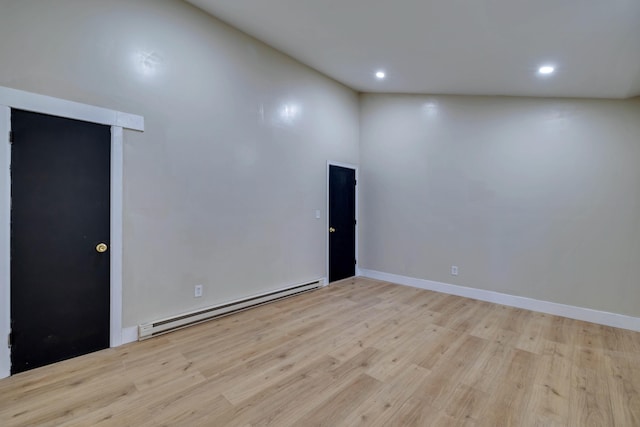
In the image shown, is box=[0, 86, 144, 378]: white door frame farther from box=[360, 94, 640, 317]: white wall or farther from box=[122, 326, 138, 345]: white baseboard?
box=[360, 94, 640, 317]: white wall

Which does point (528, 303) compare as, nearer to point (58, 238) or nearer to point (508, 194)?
point (508, 194)

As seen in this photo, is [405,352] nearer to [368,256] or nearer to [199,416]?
[199,416]

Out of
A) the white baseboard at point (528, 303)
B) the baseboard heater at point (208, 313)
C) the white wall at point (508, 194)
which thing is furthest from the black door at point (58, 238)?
the white baseboard at point (528, 303)

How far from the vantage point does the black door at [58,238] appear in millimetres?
2273

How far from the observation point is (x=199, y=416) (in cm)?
184

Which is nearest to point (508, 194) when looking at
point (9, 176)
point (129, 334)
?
point (129, 334)

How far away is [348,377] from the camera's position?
7.50 feet

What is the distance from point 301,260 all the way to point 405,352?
2.16 meters

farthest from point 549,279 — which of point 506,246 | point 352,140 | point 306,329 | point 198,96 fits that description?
point 198,96

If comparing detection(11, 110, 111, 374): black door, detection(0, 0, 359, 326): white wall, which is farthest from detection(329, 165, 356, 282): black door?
detection(11, 110, 111, 374): black door

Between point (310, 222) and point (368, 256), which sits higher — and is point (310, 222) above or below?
above

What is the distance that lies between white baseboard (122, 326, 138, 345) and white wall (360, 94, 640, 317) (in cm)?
378

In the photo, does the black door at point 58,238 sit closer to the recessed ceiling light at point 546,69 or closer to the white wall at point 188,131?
the white wall at point 188,131

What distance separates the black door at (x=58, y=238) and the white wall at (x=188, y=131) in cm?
22
